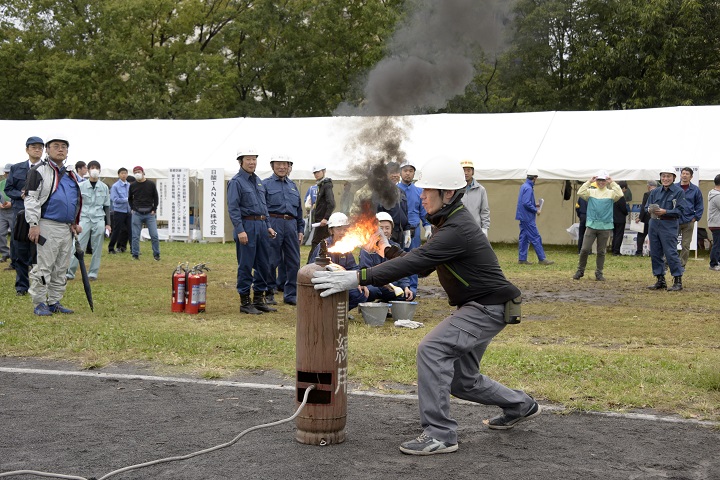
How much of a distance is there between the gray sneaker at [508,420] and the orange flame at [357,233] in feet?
5.49

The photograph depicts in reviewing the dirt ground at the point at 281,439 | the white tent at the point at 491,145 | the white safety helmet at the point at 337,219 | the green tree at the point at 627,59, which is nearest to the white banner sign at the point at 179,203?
the white tent at the point at 491,145

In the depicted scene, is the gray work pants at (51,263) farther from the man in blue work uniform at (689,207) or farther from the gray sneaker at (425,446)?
the man in blue work uniform at (689,207)

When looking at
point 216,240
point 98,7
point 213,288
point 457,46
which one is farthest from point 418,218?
point 98,7

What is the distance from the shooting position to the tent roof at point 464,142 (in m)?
22.6

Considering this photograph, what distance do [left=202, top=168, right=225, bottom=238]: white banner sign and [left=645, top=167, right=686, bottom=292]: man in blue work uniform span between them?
46.3ft

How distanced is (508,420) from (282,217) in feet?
21.4

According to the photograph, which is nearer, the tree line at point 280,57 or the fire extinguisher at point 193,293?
the fire extinguisher at point 193,293

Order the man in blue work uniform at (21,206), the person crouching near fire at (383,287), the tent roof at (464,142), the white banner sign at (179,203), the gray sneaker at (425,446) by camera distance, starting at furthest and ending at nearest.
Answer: the white banner sign at (179,203), the tent roof at (464,142), the man in blue work uniform at (21,206), the person crouching near fire at (383,287), the gray sneaker at (425,446)

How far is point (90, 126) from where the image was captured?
29.7 metres

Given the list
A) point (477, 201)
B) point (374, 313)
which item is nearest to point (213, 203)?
point (477, 201)

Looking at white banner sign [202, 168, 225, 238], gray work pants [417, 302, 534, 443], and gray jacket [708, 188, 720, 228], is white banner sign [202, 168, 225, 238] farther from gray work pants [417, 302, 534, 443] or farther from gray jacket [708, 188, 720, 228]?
gray work pants [417, 302, 534, 443]

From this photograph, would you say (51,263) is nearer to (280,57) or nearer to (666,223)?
(666,223)

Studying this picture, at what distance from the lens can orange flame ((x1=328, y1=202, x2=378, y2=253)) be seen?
21.7 ft

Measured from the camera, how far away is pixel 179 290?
11.5 meters
